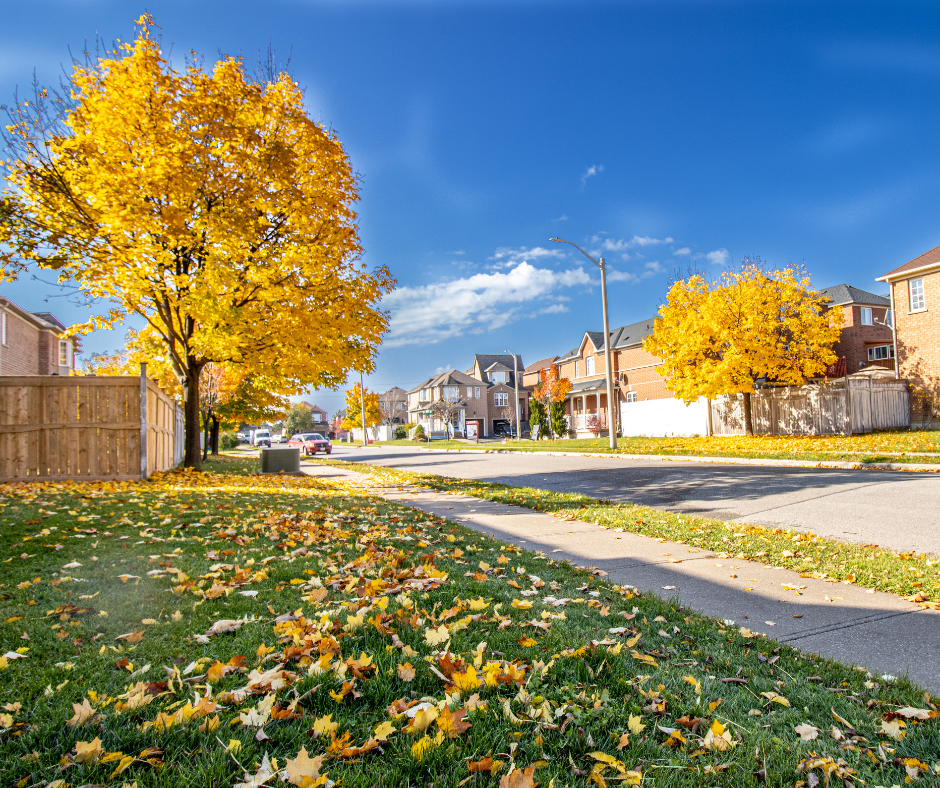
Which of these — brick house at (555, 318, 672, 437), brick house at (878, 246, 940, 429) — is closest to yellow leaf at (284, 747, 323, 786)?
brick house at (878, 246, 940, 429)

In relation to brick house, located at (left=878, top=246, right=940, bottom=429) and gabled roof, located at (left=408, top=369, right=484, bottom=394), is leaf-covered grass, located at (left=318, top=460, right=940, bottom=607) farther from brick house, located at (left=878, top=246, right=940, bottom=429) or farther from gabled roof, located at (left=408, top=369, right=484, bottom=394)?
gabled roof, located at (left=408, top=369, right=484, bottom=394)

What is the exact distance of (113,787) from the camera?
2.02 metres

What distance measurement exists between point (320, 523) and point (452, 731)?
550 centimetres

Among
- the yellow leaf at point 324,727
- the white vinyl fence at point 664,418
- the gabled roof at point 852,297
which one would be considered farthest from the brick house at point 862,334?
the yellow leaf at point 324,727

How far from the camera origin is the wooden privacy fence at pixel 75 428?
11.5 m

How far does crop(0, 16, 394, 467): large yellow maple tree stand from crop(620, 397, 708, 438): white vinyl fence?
74.0 ft

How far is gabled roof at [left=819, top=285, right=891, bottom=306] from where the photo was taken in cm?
3775

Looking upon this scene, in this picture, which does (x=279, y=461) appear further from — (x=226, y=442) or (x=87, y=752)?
(x=226, y=442)

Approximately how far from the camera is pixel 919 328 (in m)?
26.2

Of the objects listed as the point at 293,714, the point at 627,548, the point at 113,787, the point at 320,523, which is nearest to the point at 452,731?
the point at 293,714

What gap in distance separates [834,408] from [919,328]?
6.73 metres

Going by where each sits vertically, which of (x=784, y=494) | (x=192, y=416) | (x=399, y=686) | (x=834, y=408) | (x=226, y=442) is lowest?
(x=784, y=494)

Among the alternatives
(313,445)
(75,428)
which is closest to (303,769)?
(75,428)

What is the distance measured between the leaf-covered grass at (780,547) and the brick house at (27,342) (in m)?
26.6
